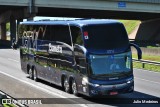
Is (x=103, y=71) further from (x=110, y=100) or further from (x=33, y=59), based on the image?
(x=33, y=59)

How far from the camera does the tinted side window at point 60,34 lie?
17.2 meters

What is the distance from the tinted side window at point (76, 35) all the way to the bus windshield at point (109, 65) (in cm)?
107

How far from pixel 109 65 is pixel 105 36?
49.2 inches

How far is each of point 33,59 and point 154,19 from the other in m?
68.7

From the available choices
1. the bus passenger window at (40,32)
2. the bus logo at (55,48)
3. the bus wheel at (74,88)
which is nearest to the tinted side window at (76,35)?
the bus logo at (55,48)

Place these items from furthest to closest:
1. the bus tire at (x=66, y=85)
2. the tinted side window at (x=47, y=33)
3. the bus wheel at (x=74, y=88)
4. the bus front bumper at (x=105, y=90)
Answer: the tinted side window at (x=47, y=33), the bus tire at (x=66, y=85), the bus wheel at (x=74, y=88), the bus front bumper at (x=105, y=90)

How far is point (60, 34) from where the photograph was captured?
1806 centimetres

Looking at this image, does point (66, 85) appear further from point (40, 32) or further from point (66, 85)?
point (40, 32)

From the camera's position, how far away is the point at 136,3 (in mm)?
70062

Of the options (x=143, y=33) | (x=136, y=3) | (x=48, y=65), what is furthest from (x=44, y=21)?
(x=143, y=33)

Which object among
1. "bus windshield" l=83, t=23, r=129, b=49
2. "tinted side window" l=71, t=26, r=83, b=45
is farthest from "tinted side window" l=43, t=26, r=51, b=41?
"bus windshield" l=83, t=23, r=129, b=49

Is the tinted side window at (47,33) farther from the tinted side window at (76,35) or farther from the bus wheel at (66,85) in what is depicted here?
the tinted side window at (76,35)

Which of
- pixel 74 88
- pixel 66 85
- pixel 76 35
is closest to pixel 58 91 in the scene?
pixel 66 85

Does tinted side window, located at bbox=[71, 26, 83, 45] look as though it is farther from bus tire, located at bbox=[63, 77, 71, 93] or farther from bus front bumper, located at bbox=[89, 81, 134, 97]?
bus tire, located at bbox=[63, 77, 71, 93]
